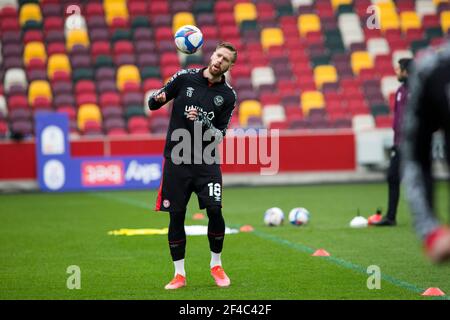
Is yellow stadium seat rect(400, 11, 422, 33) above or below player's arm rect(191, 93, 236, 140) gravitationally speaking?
above

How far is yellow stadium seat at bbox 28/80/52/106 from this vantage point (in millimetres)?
26016

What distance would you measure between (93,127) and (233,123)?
12.0ft

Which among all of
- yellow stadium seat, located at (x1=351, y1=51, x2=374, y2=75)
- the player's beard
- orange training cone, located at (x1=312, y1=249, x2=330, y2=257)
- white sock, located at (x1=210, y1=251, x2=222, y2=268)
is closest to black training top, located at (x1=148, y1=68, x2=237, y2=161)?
the player's beard

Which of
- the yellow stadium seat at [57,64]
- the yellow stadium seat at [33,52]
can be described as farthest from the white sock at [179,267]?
the yellow stadium seat at [33,52]

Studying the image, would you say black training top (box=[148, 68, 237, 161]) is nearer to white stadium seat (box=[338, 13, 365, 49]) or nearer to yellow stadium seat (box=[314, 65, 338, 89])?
yellow stadium seat (box=[314, 65, 338, 89])

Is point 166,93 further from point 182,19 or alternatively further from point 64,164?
point 182,19

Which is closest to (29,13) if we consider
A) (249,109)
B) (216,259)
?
(249,109)

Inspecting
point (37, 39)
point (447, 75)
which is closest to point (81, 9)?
point (37, 39)

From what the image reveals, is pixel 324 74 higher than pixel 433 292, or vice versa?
pixel 324 74

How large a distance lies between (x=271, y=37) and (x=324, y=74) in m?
2.24

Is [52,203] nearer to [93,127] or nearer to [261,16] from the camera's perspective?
[93,127]

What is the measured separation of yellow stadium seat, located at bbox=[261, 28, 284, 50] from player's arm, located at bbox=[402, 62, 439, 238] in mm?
24933

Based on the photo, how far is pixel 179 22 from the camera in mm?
28656

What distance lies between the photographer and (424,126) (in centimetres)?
408
